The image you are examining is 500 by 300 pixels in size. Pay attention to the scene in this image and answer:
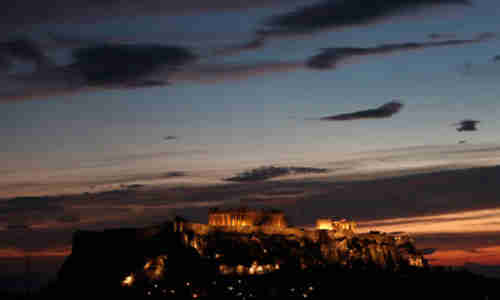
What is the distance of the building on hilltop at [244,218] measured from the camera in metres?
146

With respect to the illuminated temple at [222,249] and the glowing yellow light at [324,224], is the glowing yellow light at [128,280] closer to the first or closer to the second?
the illuminated temple at [222,249]

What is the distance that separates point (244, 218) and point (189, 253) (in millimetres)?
28487

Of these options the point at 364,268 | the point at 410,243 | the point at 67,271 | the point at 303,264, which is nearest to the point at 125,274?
the point at 67,271

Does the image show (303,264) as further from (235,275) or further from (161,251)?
(161,251)

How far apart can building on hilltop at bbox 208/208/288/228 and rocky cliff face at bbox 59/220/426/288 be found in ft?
16.5

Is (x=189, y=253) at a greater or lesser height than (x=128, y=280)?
greater

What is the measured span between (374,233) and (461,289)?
70.9 feet

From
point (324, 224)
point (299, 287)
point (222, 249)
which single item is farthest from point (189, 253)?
point (324, 224)

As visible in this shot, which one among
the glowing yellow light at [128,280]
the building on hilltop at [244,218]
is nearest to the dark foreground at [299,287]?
the glowing yellow light at [128,280]

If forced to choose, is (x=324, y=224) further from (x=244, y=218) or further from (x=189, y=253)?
(x=189, y=253)

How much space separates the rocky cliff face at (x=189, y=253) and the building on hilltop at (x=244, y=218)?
16.5 ft

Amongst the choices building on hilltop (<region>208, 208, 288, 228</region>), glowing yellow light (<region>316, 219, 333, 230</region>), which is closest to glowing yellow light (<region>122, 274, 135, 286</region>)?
building on hilltop (<region>208, 208, 288, 228</region>)

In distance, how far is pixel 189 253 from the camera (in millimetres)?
120250

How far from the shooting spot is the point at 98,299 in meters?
110
